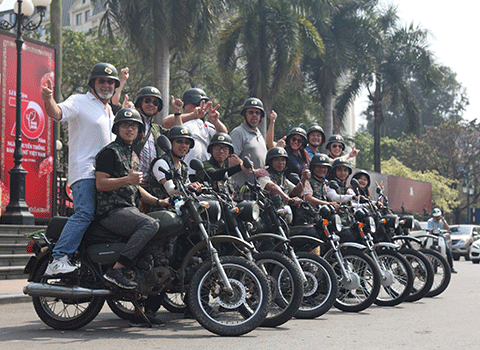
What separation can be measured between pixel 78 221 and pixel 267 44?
22.2 meters

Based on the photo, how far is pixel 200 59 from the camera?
34.2m

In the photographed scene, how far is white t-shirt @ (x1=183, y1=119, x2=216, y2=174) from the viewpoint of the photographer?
8.49m

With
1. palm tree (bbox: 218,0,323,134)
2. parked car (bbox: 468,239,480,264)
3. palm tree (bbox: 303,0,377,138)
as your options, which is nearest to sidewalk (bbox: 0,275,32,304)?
parked car (bbox: 468,239,480,264)

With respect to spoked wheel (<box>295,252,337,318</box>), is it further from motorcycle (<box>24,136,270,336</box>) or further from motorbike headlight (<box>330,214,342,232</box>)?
motorcycle (<box>24,136,270,336</box>)

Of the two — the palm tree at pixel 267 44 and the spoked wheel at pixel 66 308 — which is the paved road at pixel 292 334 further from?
the palm tree at pixel 267 44

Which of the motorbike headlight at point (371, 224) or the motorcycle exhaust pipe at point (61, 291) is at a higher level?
the motorbike headlight at point (371, 224)

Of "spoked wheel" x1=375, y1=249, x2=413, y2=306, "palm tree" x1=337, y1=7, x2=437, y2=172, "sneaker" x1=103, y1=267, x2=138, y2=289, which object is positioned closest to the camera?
"sneaker" x1=103, y1=267, x2=138, y2=289

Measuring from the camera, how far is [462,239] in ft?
90.5

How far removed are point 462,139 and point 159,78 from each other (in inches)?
1550

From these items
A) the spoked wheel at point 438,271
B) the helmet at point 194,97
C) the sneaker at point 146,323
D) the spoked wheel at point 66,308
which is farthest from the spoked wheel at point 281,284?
the spoked wheel at point 438,271

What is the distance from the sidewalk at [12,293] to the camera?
949cm

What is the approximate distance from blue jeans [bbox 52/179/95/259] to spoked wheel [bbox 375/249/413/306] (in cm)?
397

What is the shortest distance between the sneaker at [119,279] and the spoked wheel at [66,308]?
0.31 metres

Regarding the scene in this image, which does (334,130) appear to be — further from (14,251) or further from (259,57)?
(14,251)
